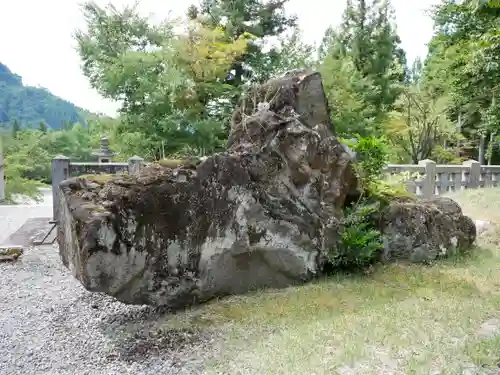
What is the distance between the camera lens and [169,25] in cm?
998

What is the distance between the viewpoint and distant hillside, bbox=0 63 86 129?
35.8 metres

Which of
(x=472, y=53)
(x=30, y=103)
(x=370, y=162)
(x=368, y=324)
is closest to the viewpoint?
(x=368, y=324)

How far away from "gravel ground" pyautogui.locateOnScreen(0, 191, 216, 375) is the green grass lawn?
193 mm

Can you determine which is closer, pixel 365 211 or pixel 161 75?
pixel 365 211

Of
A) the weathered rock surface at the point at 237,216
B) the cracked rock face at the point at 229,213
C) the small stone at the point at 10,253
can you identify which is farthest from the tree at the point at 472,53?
the small stone at the point at 10,253

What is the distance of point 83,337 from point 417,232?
324 cm

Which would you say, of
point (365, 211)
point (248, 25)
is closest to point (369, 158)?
point (365, 211)

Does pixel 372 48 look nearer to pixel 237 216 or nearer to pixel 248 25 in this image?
pixel 248 25

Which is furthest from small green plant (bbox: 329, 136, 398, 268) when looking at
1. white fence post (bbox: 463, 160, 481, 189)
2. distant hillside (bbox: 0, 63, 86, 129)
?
distant hillside (bbox: 0, 63, 86, 129)

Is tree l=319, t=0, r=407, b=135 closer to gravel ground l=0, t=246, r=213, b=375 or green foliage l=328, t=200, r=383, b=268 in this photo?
green foliage l=328, t=200, r=383, b=268

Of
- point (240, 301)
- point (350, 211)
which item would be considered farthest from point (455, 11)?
point (240, 301)

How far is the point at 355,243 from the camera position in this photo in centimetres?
376

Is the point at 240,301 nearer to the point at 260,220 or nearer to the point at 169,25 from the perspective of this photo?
the point at 260,220

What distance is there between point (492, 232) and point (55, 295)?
5.16 metres
